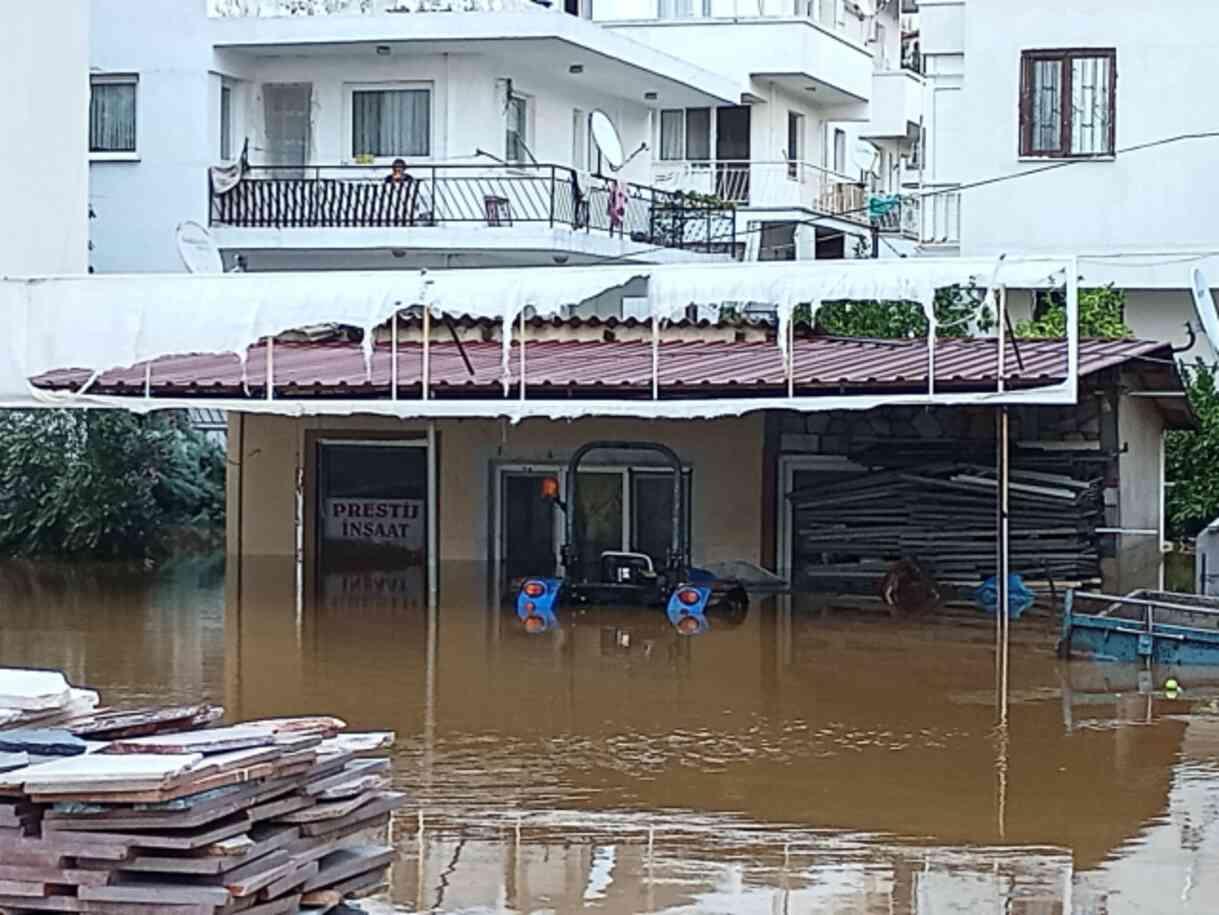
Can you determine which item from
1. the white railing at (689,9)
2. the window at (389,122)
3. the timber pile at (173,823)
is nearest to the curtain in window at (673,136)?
the white railing at (689,9)

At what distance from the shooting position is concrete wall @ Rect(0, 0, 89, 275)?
28.8 meters

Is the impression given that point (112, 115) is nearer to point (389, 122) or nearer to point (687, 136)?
point (389, 122)

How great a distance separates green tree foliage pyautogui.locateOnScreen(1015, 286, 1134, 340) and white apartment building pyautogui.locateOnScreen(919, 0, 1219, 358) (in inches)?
13.2

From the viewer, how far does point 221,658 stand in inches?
869

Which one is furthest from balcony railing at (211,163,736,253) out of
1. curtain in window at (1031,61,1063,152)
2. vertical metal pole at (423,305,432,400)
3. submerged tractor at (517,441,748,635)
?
vertical metal pole at (423,305,432,400)

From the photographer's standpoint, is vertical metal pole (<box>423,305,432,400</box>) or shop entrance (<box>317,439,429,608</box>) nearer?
vertical metal pole (<box>423,305,432,400</box>)

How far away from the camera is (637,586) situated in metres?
26.9

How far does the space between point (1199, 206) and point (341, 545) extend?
12701 mm

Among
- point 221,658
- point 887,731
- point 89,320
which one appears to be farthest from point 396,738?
point 89,320

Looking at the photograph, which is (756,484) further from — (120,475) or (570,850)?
(570,850)

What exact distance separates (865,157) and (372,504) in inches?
576

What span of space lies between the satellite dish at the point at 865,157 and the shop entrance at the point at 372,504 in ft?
45.9

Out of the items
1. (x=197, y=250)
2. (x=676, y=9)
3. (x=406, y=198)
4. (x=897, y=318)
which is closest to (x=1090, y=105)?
(x=897, y=318)

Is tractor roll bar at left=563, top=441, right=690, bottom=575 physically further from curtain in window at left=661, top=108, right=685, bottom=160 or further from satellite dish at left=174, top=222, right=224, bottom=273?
curtain in window at left=661, top=108, right=685, bottom=160
